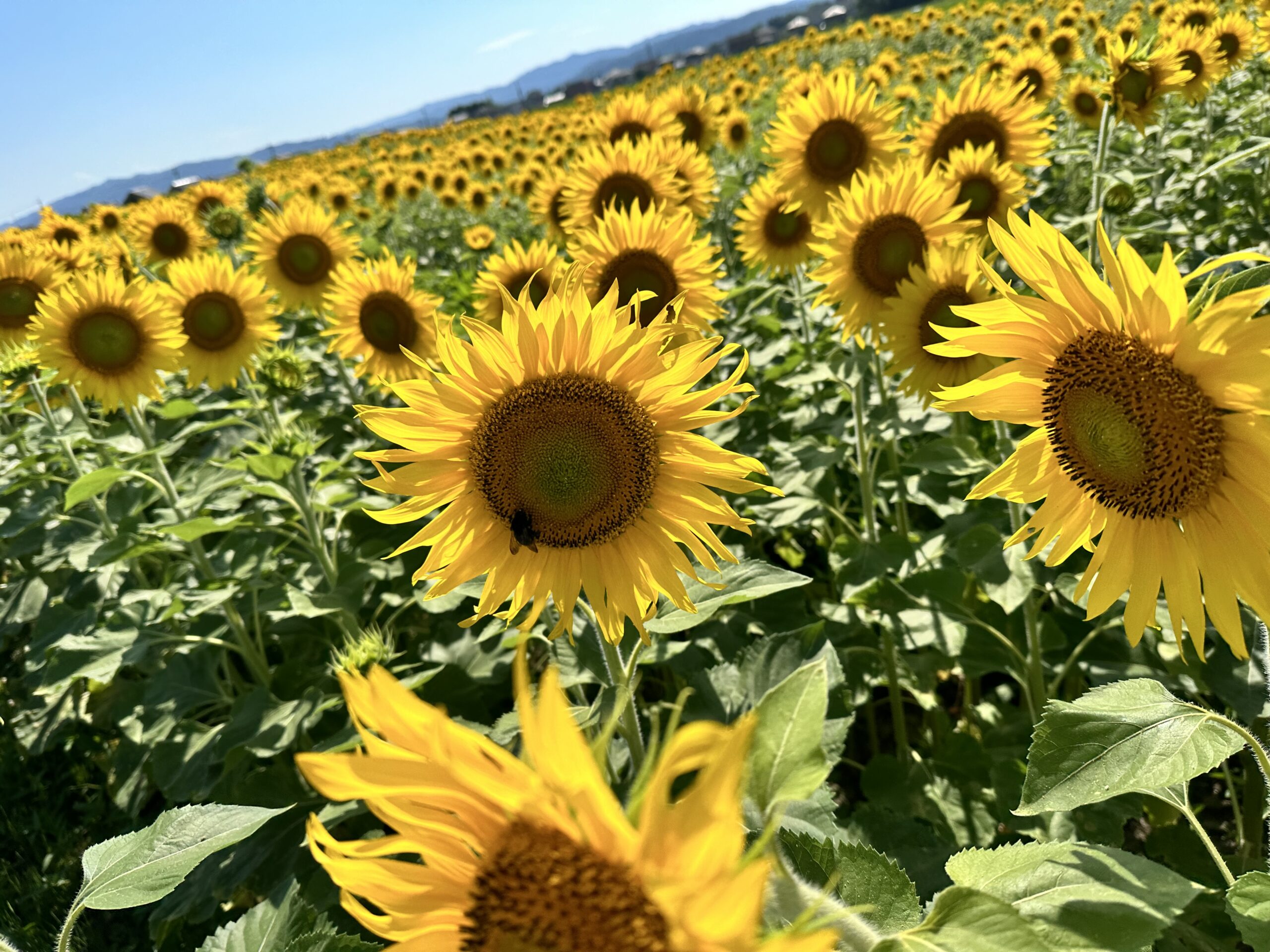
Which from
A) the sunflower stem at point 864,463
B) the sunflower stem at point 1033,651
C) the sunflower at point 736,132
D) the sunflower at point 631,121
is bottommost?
the sunflower stem at point 1033,651

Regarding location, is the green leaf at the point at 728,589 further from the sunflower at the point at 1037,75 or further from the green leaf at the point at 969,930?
the sunflower at the point at 1037,75

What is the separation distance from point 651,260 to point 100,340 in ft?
10.1

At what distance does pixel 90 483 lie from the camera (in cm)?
360

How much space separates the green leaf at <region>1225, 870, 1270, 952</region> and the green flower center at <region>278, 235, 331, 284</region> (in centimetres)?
620

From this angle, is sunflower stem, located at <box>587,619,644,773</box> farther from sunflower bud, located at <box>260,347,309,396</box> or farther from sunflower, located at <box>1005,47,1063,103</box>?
sunflower, located at <box>1005,47,1063,103</box>

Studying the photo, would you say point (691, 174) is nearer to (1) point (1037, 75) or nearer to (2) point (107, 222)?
(1) point (1037, 75)

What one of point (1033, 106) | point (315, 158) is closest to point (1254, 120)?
point (1033, 106)

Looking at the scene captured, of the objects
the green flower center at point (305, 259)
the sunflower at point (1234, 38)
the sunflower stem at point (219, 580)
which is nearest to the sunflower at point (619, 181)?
the green flower center at point (305, 259)

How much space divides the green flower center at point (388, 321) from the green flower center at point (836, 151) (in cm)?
256

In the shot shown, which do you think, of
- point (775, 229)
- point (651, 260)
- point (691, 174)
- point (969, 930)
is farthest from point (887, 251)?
point (969, 930)

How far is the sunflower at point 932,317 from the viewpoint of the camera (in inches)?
126

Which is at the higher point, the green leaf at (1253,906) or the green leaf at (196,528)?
the green leaf at (196,528)

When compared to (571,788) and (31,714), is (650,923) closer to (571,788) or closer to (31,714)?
(571,788)

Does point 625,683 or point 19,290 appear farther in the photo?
point 19,290
